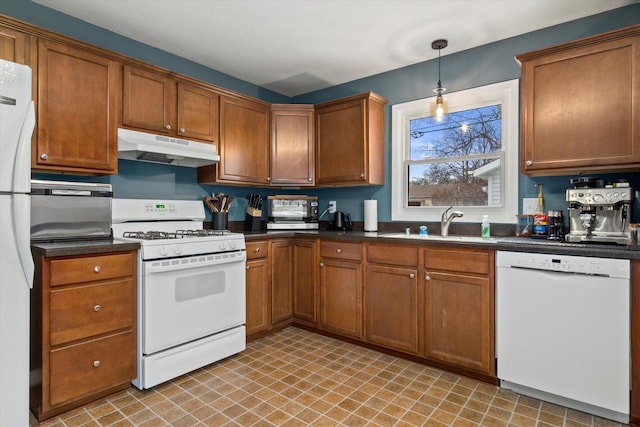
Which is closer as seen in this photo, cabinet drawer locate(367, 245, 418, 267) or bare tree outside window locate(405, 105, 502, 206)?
cabinet drawer locate(367, 245, 418, 267)

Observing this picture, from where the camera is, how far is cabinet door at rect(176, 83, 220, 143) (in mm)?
2947

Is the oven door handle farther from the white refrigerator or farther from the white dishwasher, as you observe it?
the white dishwasher

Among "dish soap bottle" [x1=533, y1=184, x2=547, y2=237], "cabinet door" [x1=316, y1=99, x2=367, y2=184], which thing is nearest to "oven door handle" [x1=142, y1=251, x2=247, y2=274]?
"cabinet door" [x1=316, y1=99, x2=367, y2=184]

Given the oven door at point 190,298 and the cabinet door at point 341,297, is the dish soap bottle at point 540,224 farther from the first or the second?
the oven door at point 190,298

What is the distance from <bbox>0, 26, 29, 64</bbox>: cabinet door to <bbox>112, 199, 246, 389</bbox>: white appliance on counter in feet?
3.44

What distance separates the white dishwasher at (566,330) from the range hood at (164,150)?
2350mm

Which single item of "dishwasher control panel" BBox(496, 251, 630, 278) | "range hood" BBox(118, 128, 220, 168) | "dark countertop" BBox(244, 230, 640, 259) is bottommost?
"dishwasher control panel" BBox(496, 251, 630, 278)

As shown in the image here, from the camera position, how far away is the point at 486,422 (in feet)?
6.31

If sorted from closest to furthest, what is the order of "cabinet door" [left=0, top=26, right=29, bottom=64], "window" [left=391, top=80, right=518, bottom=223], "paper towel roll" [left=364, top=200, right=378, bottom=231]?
"cabinet door" [left=0, top=26, right=29, bottom=64] < "window" [left=391, top=80, right=518, bottom=223] < "paper towel roll" [left=364, top=200, right=378, bottom=231]

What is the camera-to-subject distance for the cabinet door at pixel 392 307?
267 cm

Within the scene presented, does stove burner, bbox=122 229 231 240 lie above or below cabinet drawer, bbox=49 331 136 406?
above

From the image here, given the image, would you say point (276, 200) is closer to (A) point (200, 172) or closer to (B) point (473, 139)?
(A) point (200, 172)

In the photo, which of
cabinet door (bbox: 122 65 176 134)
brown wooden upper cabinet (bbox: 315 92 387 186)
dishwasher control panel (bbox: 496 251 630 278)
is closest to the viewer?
dishwasher control panel (bbox: 496 251 630 278)

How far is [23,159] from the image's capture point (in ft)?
5.61
